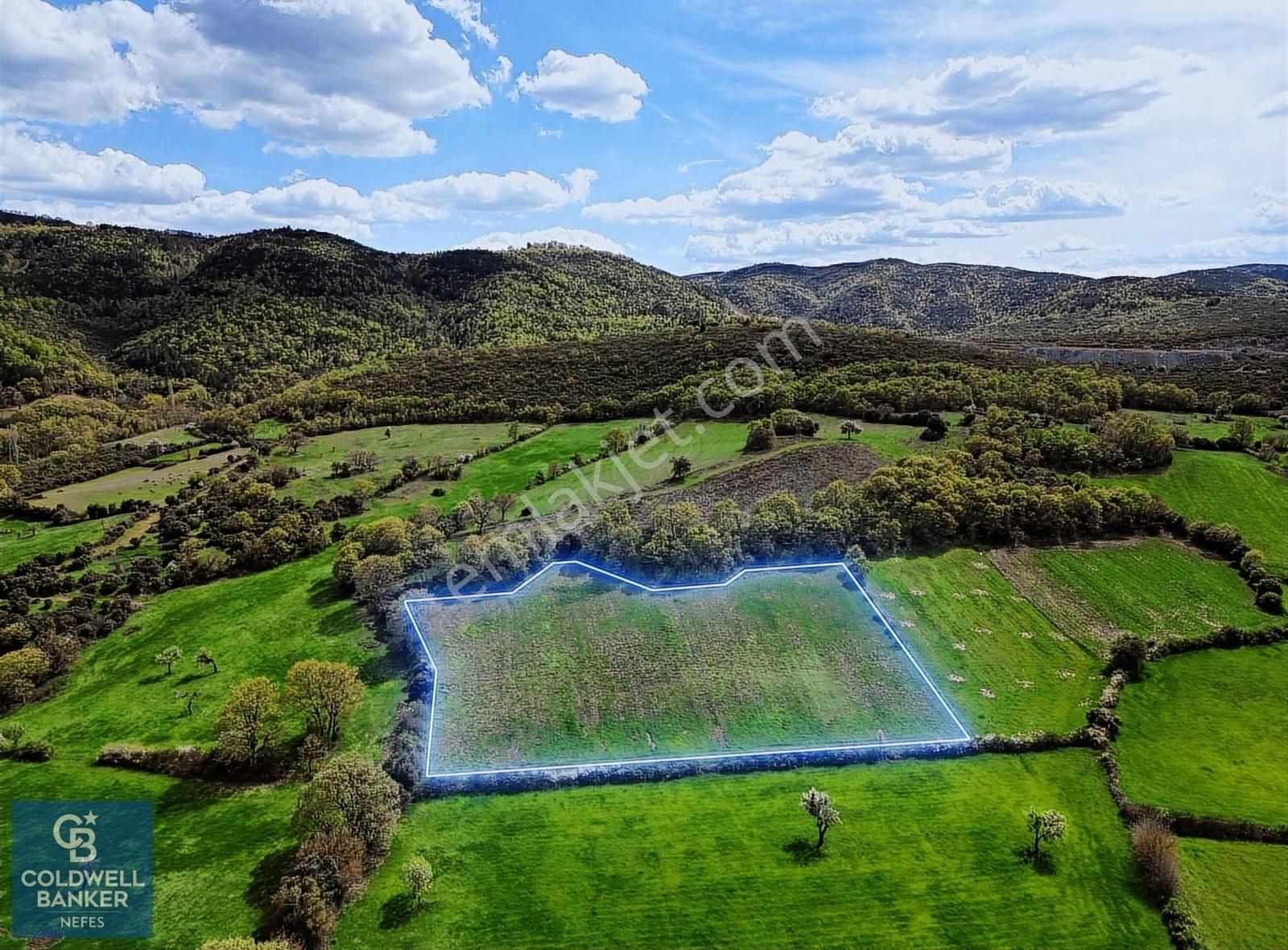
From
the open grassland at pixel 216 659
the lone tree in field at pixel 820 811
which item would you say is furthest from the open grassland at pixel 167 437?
the lone tree in field at pixel 820 811

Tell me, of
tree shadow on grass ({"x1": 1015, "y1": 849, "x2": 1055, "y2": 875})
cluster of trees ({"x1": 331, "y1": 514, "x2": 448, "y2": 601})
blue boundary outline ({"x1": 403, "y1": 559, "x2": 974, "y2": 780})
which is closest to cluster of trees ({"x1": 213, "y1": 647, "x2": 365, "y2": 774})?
blue boundary outline ({"x1": 403, "y1": 559, "x2": 974, "y2": 780})

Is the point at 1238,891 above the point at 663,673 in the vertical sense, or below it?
below

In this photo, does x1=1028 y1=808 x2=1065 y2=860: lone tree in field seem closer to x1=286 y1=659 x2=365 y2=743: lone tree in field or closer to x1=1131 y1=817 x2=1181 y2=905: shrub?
x1=1131 y1=817 x2=1181 y2=905: shrub

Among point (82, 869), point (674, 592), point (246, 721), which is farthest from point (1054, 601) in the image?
point (82, 869)

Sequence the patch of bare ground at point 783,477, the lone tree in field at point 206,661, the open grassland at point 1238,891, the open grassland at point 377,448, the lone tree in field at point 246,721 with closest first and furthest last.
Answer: the open grassland at point 1238,891, the lone tree in field at point 246,721, the lone tree in field at point 206,661, the patch of bare ground at point 783,477, the open grassland at point 377,448

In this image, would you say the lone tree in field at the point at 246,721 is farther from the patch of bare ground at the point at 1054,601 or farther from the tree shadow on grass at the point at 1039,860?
the patch of bare ground at the point at 1054,601

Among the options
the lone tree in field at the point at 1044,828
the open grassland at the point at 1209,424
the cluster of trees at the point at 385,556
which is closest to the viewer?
the lone tree in field at the point at 1044,828

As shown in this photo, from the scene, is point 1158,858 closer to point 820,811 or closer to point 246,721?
point 820,811
